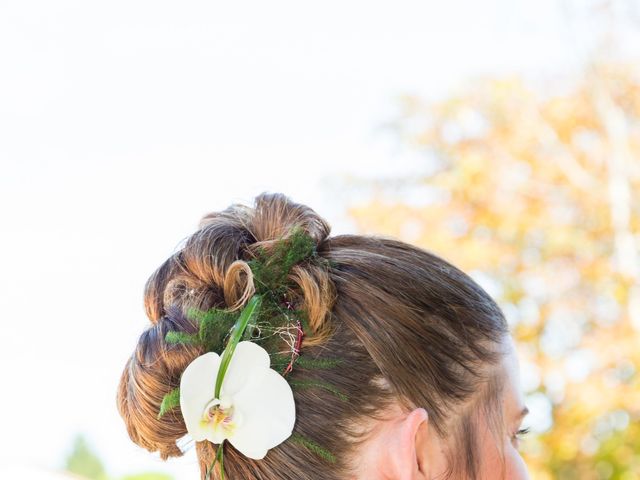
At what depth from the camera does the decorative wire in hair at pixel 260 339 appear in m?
1.06

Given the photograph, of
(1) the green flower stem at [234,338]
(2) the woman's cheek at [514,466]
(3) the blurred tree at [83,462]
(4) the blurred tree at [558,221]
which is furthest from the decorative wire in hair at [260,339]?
(3) the blurred tree at [83,462]

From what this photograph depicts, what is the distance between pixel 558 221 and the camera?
202 inches

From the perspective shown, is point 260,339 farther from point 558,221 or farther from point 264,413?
point 558,221

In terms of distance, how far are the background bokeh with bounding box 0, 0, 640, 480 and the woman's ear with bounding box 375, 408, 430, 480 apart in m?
0.34

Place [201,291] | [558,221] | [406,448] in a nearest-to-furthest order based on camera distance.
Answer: [406,448], [201,291], [558,221]

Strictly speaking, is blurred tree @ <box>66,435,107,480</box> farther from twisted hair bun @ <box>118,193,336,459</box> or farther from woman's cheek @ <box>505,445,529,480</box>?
woman's cheek @ <box>505,445,529,480</box>

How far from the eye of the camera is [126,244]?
8188 mm

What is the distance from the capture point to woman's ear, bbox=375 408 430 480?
3.39 feet

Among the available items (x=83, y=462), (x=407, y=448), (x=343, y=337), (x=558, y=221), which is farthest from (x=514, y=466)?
(x=83, y=462)

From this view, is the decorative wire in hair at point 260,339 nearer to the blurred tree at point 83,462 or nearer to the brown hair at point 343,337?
the brown hair at point 343,337

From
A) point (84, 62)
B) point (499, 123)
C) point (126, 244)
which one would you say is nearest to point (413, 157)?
point (499, 123)

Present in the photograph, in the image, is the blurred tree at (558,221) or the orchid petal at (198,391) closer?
the orchid petal at (198,391)

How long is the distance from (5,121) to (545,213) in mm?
6265

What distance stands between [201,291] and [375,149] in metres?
5.35
